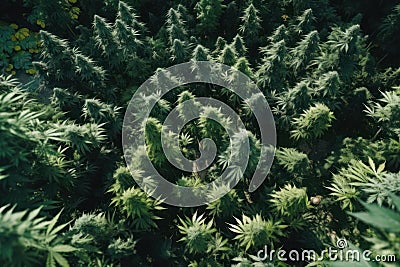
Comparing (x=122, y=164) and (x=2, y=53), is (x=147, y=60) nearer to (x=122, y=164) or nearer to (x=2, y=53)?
(x=122, y=164)

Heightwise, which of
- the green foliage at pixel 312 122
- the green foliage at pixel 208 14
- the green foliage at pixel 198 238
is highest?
the green foliage at pixel 208 14

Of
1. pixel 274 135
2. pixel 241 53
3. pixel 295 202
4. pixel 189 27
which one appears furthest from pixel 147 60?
pixel 295 202

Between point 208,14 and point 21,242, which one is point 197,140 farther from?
point 21,242

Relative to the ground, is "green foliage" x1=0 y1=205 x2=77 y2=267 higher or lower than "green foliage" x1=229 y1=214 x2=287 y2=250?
higher

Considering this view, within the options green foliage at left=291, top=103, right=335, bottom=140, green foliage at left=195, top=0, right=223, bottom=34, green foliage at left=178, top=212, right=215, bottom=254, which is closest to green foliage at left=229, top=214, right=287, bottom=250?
green foliage at left=178, top=212, right=215, bottom=254

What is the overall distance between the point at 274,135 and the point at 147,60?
7.59 feet

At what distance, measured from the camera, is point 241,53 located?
16.9 feet

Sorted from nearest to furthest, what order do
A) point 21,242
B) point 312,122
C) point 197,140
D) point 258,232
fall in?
point 21,242
point 258,232
point 312,122
point 197,140

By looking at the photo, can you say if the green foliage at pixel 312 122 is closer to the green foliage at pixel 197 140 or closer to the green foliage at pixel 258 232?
the green foliage at pixel 197 140

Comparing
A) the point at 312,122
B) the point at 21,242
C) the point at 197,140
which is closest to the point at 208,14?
the point at 197,140

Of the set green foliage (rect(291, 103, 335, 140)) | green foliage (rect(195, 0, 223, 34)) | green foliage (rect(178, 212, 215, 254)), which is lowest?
green foliage (rect(178, 212, 215, 254))

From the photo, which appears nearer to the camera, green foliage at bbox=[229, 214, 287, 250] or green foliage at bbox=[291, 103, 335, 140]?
green foliage at bbox=[229, 214, 287, 250]

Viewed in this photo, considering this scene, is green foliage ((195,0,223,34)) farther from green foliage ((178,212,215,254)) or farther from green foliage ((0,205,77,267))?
green foliage ((0,205,77,267))

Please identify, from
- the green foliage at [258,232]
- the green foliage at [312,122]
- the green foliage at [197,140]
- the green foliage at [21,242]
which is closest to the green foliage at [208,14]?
the green foliage at [197,140]
